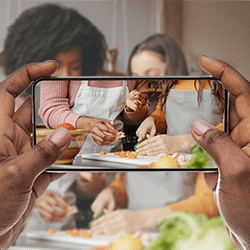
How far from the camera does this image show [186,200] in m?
0.64

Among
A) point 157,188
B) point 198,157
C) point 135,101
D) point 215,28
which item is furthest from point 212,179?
point 215,28

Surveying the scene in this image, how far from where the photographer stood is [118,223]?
2.07 feet

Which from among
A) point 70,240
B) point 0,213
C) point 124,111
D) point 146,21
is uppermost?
point 146,21

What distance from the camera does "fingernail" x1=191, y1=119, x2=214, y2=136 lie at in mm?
318

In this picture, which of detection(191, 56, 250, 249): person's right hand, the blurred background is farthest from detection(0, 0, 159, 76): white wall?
detection(191, 56, 250, 249): person's right hand

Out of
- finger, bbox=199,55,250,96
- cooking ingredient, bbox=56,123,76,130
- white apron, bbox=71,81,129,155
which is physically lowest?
cooking ingredient, bbox=56,123,76,130

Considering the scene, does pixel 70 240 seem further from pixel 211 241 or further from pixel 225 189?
pixel 225 189

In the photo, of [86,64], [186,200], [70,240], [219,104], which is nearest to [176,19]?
[86,64]

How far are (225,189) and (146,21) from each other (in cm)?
44

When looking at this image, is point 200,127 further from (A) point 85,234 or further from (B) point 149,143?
(A) point 85,234

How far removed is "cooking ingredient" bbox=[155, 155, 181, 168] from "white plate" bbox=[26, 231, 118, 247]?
37 cm

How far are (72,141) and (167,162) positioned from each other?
5.3 inches

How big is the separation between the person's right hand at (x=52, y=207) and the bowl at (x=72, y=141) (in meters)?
0.35

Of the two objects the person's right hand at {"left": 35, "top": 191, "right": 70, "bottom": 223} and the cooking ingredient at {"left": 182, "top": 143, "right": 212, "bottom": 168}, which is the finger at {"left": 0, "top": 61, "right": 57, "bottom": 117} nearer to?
the cooking ingredient at {"left": 182, "top": 143, "right": 212, "bottom": 168}
